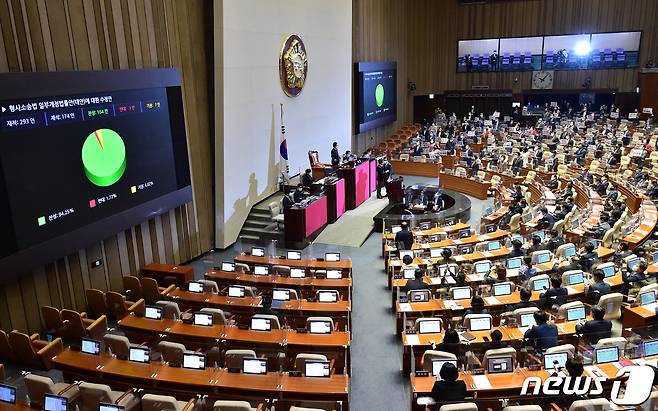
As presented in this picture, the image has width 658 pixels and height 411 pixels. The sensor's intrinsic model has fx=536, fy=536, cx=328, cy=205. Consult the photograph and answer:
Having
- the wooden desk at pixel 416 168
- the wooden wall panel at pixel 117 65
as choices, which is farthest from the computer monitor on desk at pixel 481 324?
the wooden desk at pixel 416 168

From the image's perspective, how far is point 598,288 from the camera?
10016 millimetres

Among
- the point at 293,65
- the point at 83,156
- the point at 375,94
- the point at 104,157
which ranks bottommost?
the point at 104,157

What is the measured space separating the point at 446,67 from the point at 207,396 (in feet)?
110

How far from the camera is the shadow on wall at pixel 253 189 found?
631 inches

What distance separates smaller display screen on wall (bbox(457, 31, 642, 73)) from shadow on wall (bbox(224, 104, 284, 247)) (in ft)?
73.8

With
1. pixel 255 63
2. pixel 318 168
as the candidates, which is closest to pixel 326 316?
pixel 255 63

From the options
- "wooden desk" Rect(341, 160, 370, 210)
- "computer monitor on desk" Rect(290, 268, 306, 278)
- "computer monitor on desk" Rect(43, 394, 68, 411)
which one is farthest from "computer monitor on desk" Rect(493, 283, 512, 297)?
"wooden desk" Rect(341, 160, 370, 210)

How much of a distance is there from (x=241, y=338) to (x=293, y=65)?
12.5 m

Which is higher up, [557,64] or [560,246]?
[557,64]

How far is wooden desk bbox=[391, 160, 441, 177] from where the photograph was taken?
81.2ft

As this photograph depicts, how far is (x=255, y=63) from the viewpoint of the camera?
16609 millimetres

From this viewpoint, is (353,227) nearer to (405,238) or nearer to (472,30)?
(405,238)

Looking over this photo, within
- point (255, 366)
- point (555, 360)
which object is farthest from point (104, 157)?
point (555, 360)

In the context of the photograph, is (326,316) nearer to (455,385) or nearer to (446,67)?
(455,385)
